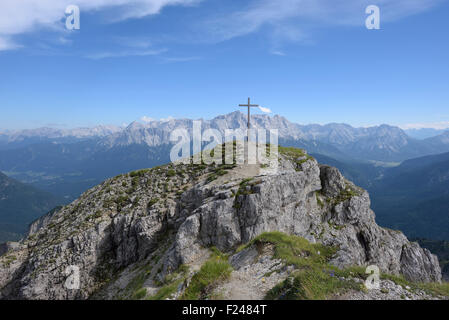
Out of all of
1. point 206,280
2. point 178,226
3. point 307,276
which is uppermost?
point 307,276

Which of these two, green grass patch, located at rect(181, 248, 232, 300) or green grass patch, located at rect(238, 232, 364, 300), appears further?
green grass patch, located at rect(181, 248, 232, 300)

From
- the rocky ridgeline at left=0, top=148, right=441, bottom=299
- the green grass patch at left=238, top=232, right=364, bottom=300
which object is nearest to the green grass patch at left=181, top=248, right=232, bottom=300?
the green grass patch at left=238, top=232, right=364, bottom=300

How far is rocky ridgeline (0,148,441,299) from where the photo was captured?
93.4ft

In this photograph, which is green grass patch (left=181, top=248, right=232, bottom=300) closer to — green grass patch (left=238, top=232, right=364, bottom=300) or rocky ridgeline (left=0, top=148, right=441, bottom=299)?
green grass patch (left=238, top=232, right=364, bottom=300)

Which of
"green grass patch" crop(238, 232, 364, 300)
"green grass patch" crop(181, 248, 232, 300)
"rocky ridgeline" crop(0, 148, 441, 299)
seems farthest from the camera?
"rocky ridgeline" crop(0, 148, 441, 299)

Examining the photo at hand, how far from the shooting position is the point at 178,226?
34.0 metres

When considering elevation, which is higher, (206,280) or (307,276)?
(307,276)

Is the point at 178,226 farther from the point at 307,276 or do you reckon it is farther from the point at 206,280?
the point at 307,276

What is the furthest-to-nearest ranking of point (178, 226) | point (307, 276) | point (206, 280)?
point (178, 226)
point (206, 280)
point (307, 276)

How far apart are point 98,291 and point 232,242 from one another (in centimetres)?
2092

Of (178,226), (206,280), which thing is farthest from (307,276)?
(178,226)

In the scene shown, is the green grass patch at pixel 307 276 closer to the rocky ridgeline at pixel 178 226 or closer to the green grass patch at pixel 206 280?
the green grass patch at pixel 206 280

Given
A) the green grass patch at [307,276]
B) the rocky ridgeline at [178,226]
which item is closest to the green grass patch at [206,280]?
the green grass patch at [307,276]
